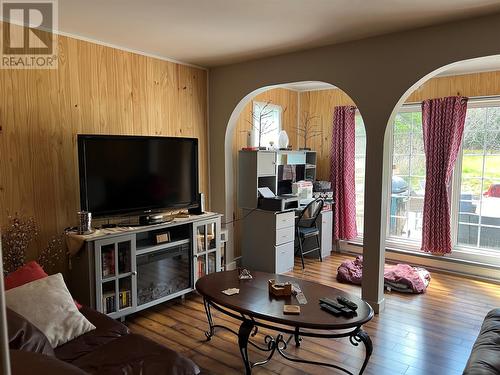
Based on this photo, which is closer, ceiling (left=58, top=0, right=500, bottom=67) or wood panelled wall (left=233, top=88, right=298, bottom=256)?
ceiling (left=58, top=0, right=500, bottom=67)

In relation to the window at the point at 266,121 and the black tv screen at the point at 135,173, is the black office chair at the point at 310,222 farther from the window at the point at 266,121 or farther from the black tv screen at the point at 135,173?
the black tv screen at the point at 135,173

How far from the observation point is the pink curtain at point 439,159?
174 inches

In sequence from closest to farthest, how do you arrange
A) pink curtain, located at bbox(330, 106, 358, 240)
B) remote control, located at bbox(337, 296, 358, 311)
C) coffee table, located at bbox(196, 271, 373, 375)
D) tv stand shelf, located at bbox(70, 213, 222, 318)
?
1. coffee table, located at bbox(196, 271, 373, 375)
2. remote control, located at bbox(337, 296, 358, 311)
3. tv stand shelf, located at bbox(70, 213, 222, 318)
4. pink curtain, located at bbox(330, 106, 358, 240)

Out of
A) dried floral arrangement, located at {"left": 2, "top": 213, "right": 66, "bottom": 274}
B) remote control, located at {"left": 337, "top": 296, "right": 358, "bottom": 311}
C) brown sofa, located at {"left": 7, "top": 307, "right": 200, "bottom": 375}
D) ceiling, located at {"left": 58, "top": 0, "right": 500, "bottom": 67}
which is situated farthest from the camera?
dried floral arrangement, located at {"left": 2, "top": 213, "right": 66, "bottom": 274}

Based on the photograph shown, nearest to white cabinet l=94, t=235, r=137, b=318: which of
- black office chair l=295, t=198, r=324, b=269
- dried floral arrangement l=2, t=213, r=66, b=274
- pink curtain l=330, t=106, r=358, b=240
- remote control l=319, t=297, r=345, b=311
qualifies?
dried floral arrangement l=2, t=213, r=66, b=274

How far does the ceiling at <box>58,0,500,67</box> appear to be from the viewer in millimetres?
2512

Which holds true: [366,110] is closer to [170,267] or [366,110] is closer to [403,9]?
[403,9]

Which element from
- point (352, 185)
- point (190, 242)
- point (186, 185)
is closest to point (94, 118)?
point (186, 185)

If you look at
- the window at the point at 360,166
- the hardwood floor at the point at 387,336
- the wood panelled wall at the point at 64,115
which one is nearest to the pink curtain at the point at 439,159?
the hardwood floor at the point at 387,336

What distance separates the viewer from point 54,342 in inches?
77.8

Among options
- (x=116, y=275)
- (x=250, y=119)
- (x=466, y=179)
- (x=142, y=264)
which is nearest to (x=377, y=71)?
(x=250, y=119)

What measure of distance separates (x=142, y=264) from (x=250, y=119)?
2.58m

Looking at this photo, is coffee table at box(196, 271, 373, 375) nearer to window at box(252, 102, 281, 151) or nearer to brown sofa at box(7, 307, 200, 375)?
brown sofa at box(7, 307, 200, 375)

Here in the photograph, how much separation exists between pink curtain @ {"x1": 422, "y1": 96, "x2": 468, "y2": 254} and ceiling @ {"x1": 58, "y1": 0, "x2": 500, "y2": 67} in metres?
1.91
